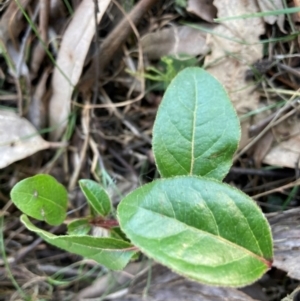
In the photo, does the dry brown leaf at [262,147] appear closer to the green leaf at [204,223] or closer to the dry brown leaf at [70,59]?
the green leaf at [204,223]

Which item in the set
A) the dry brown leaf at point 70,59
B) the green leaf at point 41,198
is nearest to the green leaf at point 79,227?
the green leaf at point 41,198

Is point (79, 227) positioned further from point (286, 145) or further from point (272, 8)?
point (272, 8)

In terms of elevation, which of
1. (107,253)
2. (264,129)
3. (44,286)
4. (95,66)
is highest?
(95,66)

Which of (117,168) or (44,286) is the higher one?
(117,168)

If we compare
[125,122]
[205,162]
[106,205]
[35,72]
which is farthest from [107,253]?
[35,72]

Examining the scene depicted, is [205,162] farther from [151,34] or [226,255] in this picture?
[151,34]

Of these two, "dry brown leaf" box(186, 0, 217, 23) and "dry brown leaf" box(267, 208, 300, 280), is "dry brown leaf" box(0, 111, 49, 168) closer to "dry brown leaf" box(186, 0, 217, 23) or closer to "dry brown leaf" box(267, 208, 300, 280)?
"dry brown leaf" box(186, 0, 217, 23)

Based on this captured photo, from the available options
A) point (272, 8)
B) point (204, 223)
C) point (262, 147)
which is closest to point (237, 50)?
point (272, 8)
